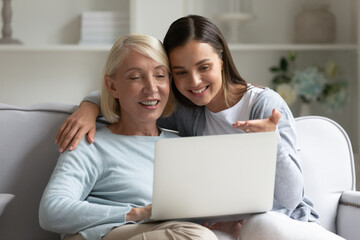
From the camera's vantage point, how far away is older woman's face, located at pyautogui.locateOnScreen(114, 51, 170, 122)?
1662 millimetres

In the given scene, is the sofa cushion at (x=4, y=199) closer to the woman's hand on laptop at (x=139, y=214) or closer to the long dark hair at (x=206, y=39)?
the woman's hand on laptop at (x=139, y=214)

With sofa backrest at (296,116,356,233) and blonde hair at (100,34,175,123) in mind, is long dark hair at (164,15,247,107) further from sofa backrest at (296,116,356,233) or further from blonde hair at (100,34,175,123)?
sofa backrest at (296,116,356,233)

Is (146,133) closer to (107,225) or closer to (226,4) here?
(107,225)

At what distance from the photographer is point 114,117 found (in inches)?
70.0

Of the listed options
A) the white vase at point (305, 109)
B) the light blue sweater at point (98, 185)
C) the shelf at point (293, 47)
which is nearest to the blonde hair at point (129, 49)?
the light blue sweater at point (98, 185)

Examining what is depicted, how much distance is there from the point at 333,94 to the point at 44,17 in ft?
5.53

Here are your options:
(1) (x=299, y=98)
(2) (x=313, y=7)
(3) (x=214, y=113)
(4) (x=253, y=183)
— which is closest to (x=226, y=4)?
(2) (x=313, y=7)

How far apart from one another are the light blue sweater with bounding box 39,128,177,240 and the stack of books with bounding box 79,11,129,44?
1402 mm

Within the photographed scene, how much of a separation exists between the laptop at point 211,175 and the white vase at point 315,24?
77.1 inches

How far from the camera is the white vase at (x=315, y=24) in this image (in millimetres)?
3174

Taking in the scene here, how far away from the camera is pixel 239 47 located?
3066mm

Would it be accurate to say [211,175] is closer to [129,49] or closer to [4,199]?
[129,49]

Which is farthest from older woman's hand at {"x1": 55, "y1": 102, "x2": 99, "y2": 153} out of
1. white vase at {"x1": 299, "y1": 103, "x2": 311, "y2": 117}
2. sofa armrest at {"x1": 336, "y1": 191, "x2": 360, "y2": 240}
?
white vase at {"x1": 299, "y1": 103, "x2": 311, "y2": 117}

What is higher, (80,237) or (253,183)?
(253,183)
